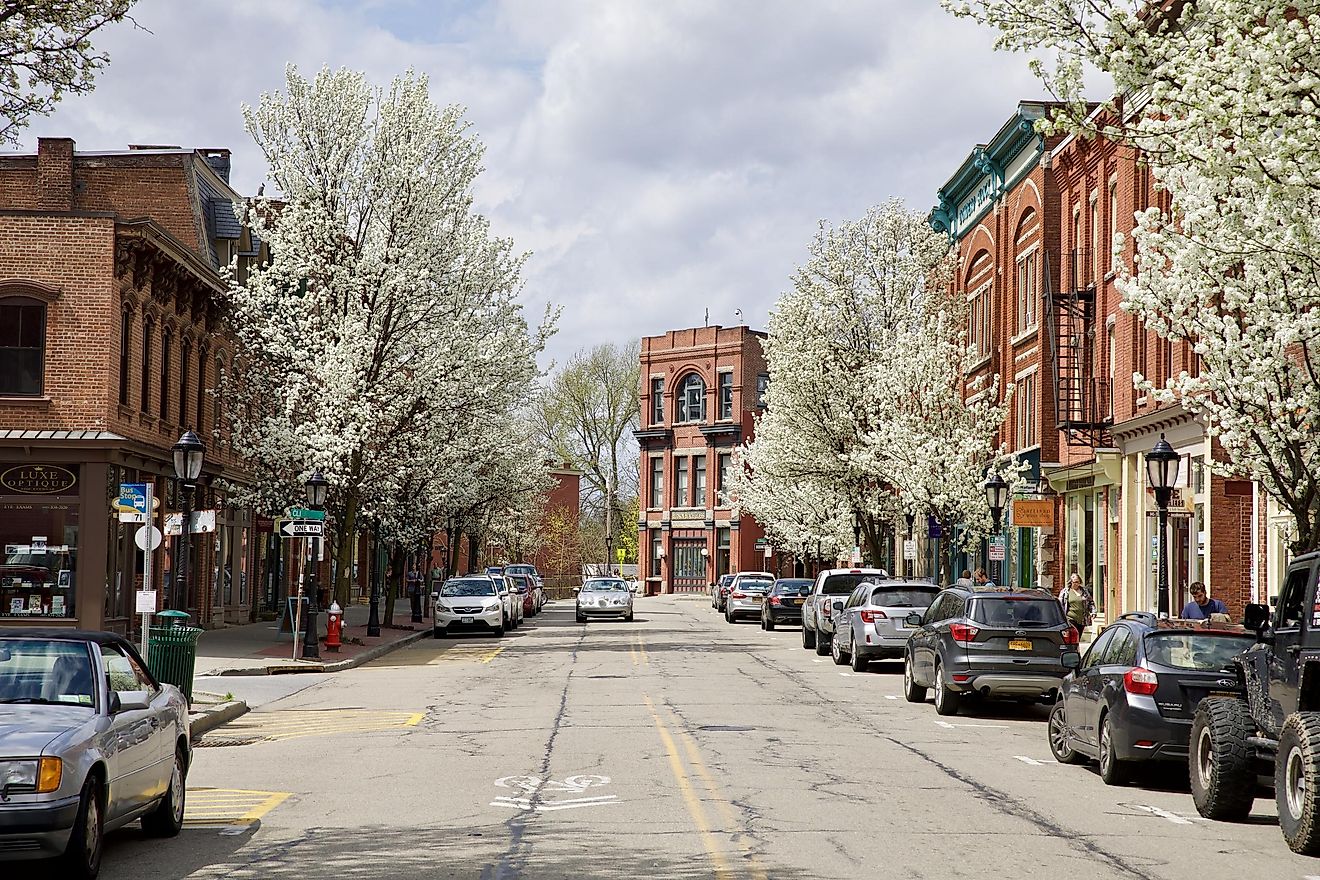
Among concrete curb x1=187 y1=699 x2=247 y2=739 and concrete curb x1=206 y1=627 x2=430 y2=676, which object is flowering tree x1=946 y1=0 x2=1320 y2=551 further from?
concrete curb x1=206 y1=627 x2=430 y2=676

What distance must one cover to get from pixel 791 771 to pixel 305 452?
21.6 meters

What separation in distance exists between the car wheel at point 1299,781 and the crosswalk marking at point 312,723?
10.6 meters

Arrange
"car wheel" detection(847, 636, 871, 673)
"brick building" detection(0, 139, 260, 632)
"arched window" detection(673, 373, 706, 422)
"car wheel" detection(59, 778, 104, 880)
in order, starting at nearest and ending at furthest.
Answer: "car wheel" detection(59, 778, 104, 880)
"car wheel" detection(847, 636, 871, 673)
"brick building" detection(0, 139, 260, 632)
"arched window" detection(673, 373, 706, 422)

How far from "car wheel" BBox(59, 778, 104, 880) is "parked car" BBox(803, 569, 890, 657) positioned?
25.2 m

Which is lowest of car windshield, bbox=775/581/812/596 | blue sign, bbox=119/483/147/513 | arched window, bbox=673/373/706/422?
car windshield, bbox=775/581/812/596

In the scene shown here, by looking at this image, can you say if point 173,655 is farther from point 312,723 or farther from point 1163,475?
point 1163,475

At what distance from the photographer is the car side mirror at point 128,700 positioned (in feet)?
32.5

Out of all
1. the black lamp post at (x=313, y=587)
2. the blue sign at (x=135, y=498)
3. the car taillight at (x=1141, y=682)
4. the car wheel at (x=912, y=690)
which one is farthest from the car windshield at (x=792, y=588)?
the car taillight at (x=1141, y=682)

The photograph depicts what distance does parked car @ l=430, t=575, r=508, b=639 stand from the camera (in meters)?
41.8

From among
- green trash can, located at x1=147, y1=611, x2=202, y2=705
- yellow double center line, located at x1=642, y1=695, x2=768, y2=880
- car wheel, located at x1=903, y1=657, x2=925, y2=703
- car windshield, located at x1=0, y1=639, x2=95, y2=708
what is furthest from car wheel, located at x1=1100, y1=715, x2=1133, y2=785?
green trash can, located at x1=147, y1=611, x2=202, y2=705

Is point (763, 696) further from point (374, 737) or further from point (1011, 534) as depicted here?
point (1011, 534)

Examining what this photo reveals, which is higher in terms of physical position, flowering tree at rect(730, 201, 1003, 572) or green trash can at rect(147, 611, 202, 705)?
flowering tree at rect(730, 201, 1003, 572)

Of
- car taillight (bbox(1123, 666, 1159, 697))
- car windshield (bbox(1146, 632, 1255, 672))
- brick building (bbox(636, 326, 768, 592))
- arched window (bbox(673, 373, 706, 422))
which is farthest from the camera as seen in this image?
arched window (bbox(673, 373, 706, 422))

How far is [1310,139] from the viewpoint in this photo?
38.5ft
